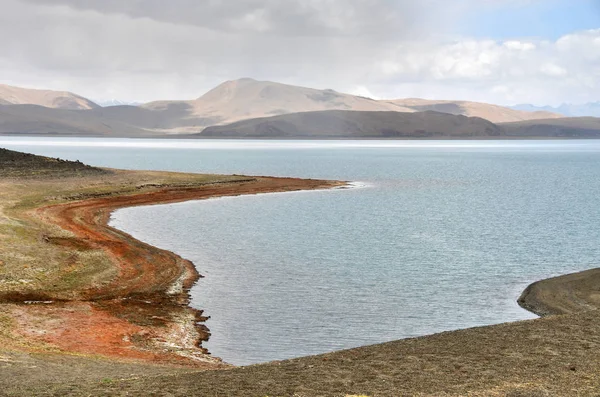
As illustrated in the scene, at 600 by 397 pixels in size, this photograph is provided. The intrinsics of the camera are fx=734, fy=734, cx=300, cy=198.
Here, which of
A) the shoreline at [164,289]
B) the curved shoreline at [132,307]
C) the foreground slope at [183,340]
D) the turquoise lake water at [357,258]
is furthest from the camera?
the turquoise lake water at [357,258]

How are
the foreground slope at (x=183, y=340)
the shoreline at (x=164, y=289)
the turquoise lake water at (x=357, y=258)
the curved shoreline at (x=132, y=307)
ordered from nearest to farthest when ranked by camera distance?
1. the foreground slope at (x=183, y=340)
2. the curved shoreline at (x=132, y=307)
3. the shoreline at (x=164, y=289)
4. the turquoise lake water at (x=357, y=258)

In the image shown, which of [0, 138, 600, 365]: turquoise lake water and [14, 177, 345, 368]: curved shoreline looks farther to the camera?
[0, 138, 600, 365]: turquoise lake water

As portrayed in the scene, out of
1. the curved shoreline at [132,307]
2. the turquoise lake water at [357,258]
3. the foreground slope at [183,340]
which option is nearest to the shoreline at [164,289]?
the curved shoreline at [132,307]

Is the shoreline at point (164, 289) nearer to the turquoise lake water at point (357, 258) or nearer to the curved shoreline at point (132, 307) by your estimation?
the curved shoreline at point (132, 307)

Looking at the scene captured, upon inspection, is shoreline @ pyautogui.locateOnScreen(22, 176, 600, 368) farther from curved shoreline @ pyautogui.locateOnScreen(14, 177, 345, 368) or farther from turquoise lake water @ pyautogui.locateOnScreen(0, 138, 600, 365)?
turquoise lake water @ pyautogui.locateOnScreen(0, 138, 600, 365)

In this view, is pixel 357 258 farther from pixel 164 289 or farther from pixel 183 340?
pixel 183 340

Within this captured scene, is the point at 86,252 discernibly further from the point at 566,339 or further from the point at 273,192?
the point at 273,192

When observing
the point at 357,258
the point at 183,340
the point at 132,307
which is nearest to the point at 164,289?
the point at 132,307

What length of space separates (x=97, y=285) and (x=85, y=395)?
17.3 meters

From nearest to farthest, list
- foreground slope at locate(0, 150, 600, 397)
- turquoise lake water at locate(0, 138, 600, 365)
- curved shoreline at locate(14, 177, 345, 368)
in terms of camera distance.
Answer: foreground slope at locate(0, 150, 600, 397) → curved shoreline at locate(14, 177, 345, 368) → turquoise lake water at locate(0, 138, 600, 365)

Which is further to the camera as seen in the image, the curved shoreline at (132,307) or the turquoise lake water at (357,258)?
the turquoise lake water at (357,258)

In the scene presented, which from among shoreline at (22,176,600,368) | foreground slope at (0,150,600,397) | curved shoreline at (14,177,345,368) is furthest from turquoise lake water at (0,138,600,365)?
foreground slope at (0,150,600,397)

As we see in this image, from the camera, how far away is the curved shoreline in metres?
24.7

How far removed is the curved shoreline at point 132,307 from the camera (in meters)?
24.7
